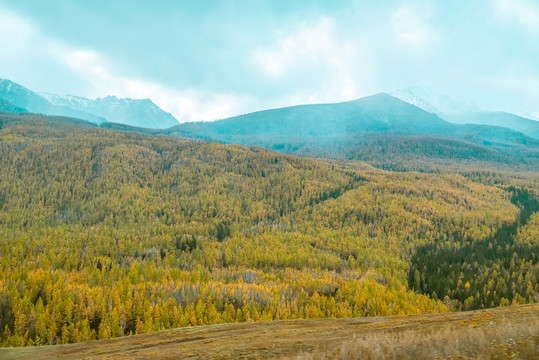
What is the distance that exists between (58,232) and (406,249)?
216 m

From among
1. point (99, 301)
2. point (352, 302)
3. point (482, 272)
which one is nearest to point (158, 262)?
point (99, 301)

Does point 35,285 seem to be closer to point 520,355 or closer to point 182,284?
point 182,284

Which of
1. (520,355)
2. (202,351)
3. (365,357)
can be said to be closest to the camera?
(520,355)

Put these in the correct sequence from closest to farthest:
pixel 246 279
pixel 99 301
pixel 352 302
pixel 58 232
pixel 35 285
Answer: pixel 99 301 → pixel 35 285 → pixel 352 302 → pixel 246 279 → pixel 58 232

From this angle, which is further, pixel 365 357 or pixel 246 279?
pixel 246 279

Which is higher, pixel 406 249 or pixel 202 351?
pixel 202 351

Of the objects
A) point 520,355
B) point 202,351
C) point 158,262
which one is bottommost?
point 158,262

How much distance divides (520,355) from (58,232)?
23264 cm

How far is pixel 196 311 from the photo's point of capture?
106 meters

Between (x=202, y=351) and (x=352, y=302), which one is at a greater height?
(x=202, y=351)

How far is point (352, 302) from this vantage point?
12050 centimetres

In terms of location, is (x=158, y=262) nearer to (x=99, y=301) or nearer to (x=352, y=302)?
(x=99, y=301)

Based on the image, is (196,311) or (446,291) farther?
(446,291)

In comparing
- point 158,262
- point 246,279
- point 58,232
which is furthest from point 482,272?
point 58,232
